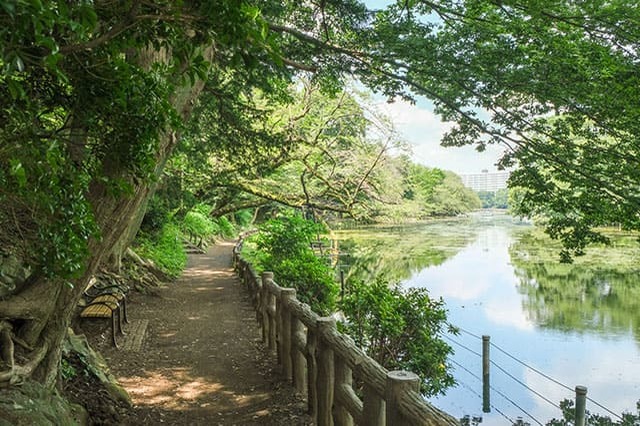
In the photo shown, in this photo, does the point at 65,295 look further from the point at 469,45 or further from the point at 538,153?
the point at 538,153

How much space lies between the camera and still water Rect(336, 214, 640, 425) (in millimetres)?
10109

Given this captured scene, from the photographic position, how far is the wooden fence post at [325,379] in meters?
3.89

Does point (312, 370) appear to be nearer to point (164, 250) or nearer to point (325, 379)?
point (325, 379)

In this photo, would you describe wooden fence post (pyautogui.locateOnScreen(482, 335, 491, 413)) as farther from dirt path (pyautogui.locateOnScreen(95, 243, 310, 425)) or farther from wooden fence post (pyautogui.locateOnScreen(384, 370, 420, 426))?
wooden fence post (pyautogui.locateOnScreen(384, 370, 420, 426))

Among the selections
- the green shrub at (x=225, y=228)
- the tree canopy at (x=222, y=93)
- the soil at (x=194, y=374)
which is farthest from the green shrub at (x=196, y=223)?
the tree canopy at (x=222, y=93)

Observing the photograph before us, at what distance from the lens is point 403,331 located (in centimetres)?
674

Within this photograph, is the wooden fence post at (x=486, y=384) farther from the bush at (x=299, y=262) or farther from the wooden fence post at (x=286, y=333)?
the wooden fence post at (x=286, y=333)

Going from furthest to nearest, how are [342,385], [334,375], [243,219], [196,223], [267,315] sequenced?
[243,219]
[196,223]
[267,315]
[334,375]
[342,385]

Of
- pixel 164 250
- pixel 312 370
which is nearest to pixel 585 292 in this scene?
pixel 164 250

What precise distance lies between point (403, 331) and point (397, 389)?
4.29 m

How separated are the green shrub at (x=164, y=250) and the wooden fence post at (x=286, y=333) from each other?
8120mm

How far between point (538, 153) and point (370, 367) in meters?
4.51

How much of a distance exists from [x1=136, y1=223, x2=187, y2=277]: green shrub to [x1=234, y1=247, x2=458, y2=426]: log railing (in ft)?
23.9

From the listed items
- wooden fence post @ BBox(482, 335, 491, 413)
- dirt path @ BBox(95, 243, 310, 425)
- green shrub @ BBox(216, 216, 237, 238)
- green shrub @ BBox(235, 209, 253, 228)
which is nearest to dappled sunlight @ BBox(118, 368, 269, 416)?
dirt path @ BBox(95, 243, 310, 425)
